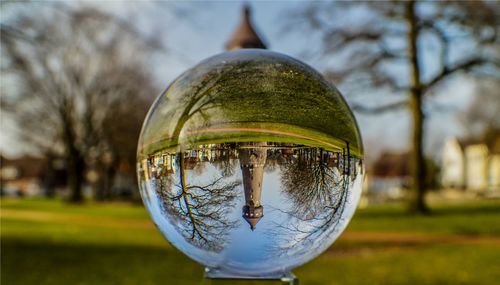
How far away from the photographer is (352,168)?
255 centimetres

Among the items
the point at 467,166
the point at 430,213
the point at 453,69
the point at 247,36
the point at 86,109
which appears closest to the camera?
the point at 247,36

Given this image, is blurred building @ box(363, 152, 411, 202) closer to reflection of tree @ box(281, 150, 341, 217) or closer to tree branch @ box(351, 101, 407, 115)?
tree branch @ box(351, 101, 407, 115)

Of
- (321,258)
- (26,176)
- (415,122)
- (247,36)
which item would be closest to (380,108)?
(415,122)

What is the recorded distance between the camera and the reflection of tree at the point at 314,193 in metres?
2.35

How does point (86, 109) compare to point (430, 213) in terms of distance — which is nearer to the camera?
point (430, 213)

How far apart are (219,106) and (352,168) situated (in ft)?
2.58

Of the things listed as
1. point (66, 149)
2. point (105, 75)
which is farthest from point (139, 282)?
→ point (66, 149)

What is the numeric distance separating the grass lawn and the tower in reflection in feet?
21.2

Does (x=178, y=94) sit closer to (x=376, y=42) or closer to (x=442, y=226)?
(x=442, y=226)

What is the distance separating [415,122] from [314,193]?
857 inches

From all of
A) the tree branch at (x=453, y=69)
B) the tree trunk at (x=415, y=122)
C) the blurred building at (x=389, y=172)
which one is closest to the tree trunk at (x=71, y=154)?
the tree trunk at (x=415, y=122)

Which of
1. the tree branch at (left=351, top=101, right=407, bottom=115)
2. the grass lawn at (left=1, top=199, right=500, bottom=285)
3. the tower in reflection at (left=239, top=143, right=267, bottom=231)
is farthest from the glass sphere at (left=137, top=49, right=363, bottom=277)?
the tree branch at (left=351, top=101, right=407, bottom=115)

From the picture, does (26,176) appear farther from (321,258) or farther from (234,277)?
(234,277)

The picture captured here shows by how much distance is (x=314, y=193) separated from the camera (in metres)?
2.42
